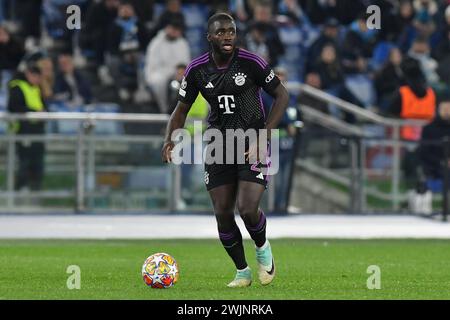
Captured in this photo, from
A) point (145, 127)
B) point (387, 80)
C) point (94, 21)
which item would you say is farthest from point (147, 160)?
point (387, 80)

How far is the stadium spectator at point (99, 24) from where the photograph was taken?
24891 millimetres

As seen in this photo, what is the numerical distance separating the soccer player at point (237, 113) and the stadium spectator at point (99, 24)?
13086 millimetres

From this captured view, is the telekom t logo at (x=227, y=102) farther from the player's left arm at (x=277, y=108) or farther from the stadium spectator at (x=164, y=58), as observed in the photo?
the stadium spectator at (x=164, y=58)

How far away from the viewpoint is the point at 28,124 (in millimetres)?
21906

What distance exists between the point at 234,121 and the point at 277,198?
35.4ft

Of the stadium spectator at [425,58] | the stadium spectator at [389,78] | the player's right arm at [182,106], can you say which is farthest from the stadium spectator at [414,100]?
the player's right arm at [182,106]

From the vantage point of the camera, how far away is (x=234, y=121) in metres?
11.9

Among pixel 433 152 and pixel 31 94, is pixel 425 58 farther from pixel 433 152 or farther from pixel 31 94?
pixel 31 94

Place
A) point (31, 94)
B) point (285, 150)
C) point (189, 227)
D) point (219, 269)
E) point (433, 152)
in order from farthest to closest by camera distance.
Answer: point (433, 152) → point (31, 94) → point (285, 150) → point (189, 227) → point (219, 269)

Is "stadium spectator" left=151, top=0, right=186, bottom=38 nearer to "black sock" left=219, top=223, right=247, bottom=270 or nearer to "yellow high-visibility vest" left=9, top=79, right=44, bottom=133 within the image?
"yellow high-visibility vest" left=9, top=79, right=44, bottom=133

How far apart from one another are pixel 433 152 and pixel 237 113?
37.2 feet

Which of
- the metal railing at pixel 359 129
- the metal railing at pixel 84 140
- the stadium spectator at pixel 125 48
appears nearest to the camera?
the metal railing at pixel 84 140
